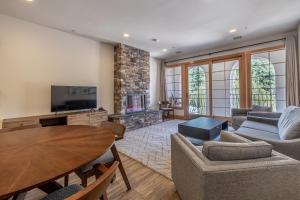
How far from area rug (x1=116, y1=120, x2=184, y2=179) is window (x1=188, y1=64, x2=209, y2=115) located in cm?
241

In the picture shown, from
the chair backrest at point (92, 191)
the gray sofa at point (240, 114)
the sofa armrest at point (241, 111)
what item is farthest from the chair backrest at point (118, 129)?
the sofa armrest at point (241, 111)

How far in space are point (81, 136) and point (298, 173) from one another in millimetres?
1778

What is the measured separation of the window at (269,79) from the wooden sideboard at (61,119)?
15.1 ft

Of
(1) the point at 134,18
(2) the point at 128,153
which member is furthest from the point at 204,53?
(2) the point at 128,153

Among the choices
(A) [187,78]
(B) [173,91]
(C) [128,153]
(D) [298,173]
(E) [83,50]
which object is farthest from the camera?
(B) [173,91]

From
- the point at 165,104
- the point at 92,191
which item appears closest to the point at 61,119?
the point at 92,191

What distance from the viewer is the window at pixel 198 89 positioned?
5.89m

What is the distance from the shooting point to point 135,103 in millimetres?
5414

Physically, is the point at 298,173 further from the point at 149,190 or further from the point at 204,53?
the point at 204,53

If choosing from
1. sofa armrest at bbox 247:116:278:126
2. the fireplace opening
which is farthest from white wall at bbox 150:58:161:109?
sofa armrest at bbox 247:116:278:126

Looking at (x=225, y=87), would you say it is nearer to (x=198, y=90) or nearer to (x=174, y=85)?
(x=198, y=90)

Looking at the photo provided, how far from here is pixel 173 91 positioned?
6957mm

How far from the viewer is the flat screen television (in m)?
3.68

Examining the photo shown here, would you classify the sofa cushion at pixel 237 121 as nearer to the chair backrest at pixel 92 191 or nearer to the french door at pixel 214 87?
the french door at pixel 214 87
